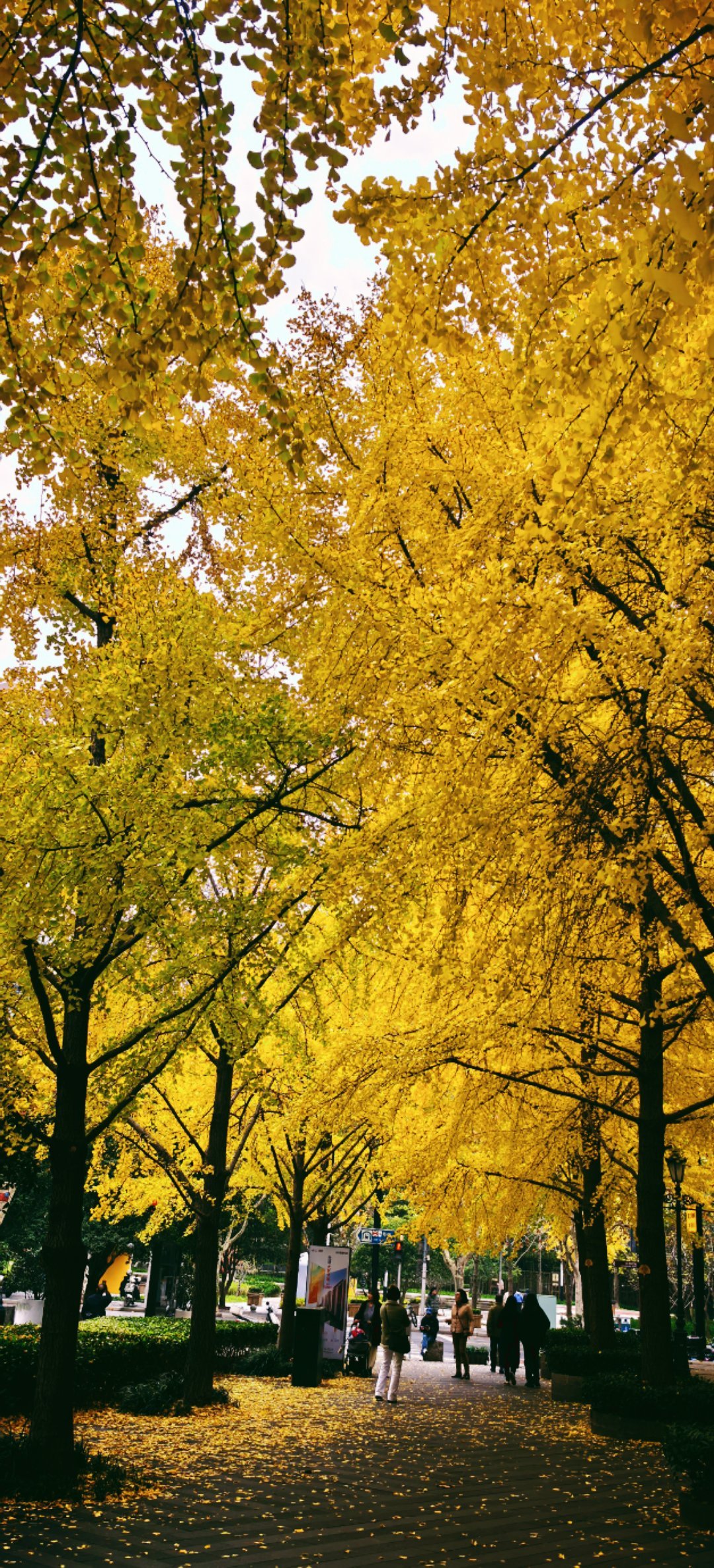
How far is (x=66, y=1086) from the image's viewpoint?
8.24 m

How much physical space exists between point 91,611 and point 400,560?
10.4 feet

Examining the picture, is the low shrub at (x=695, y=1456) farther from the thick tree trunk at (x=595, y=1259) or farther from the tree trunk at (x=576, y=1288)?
the tree trunk at (x=576, y=1288)

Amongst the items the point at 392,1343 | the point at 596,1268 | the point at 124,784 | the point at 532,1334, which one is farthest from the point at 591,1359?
the point at 124,784

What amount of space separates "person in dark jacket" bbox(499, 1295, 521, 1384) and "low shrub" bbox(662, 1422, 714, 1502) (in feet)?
34.8

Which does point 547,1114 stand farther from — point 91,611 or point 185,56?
point 185,56

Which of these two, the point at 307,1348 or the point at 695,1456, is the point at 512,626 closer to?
the point at 695,1456

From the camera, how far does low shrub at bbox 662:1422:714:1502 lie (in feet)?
22.4

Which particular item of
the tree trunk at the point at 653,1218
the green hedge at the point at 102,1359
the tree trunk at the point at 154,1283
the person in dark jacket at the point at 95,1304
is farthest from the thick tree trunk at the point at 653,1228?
the person in dark jacket at the point at 95,1304

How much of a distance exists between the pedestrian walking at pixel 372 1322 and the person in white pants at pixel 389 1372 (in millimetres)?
4899

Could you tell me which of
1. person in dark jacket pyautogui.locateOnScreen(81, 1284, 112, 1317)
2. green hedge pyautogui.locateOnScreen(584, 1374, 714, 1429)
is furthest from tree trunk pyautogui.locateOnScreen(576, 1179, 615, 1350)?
person in dark jacket pyautogui.locateOnScreen(81, 1284, 112, 1317)

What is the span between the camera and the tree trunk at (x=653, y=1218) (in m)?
10.1

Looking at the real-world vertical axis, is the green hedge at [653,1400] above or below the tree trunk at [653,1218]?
below

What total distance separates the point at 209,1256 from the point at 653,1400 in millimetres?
5149

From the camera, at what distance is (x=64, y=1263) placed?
7777 millimetres
